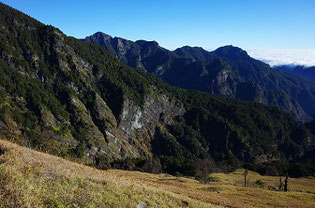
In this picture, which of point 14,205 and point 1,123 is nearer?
point 14,205

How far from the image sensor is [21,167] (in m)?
11.5

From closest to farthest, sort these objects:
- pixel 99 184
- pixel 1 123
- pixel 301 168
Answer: pixel 99 184 → pixel 1 123 → pixel 301 168

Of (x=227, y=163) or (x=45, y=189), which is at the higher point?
(x=45, y=189)

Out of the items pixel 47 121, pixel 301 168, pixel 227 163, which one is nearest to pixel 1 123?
pixel 47 121

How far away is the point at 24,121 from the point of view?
165125 mm

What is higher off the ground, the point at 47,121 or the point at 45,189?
the point at 45,189

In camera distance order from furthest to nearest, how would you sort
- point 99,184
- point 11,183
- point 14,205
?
point 99,184 → point 11,183 → point 14,205

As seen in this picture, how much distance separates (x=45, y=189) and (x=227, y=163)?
651 feet

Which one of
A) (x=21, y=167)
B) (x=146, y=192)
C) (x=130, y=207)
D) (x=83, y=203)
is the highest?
(x=21, y=167)

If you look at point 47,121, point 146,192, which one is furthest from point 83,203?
point 47,121

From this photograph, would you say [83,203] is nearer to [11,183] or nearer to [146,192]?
[11,183]

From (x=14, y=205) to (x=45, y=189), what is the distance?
87.7 inches

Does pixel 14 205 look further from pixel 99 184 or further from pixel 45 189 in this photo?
pixel 99 184

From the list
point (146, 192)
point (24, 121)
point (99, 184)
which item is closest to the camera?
point (99, 184)
